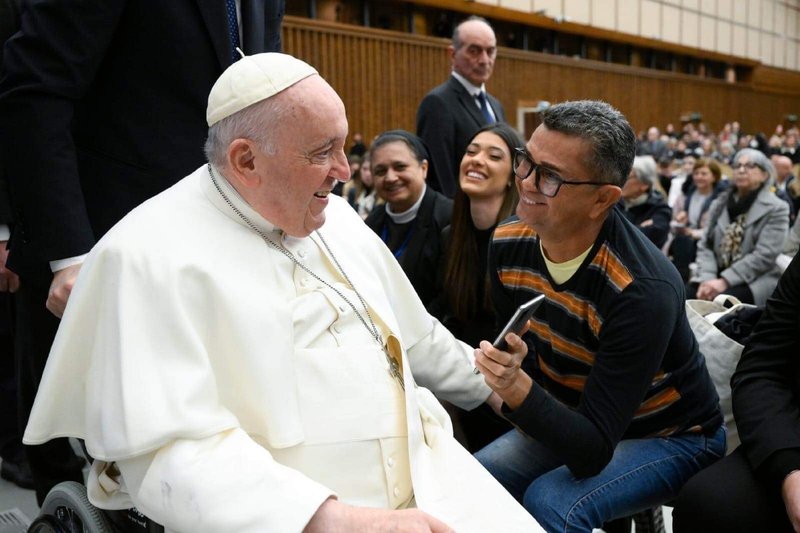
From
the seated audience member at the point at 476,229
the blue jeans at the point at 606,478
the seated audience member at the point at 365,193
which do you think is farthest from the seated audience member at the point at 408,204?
the seated audience member at the point at 365,193

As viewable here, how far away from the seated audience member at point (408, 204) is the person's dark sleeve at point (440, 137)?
0.33 metres

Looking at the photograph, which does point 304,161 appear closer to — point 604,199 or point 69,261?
point 69,261

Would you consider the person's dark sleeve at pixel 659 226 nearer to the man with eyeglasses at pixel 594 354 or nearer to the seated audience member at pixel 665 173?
the man with eyeglasses at pixel 594 354

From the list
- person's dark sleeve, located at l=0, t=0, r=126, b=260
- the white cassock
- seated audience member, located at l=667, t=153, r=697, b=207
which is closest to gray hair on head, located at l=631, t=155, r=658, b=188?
seated audience member, located at l=667, t=153, r=697, b=207

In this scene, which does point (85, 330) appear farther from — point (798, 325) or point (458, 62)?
point (458, 62)

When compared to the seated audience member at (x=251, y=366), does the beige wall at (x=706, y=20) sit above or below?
above

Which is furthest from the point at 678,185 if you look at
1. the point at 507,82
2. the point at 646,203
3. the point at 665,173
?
the point at 507,82

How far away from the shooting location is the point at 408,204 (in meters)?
3.40

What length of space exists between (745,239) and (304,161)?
4.35m

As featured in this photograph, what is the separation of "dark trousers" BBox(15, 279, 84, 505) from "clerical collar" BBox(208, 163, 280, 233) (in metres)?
0.64

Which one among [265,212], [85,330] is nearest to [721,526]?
[265,212]

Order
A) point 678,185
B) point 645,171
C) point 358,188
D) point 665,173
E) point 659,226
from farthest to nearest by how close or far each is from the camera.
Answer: point 665,173, point 678,185, point 358,188, point 645,171, point 659,226

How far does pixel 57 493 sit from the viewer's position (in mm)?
1530

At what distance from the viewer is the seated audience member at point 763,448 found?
158 cm
